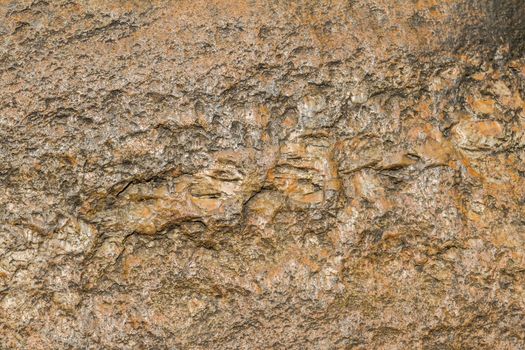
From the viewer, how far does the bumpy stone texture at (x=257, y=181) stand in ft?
3.57

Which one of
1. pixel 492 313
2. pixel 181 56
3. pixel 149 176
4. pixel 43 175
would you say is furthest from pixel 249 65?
pixel 492 313

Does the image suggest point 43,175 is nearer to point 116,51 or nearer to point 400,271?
point 116,51

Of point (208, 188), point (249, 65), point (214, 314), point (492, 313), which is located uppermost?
point (249, 65)

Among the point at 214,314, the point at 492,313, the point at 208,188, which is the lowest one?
the point at 492,313

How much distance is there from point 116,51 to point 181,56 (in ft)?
0.32

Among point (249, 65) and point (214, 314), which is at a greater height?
point (249, 65)

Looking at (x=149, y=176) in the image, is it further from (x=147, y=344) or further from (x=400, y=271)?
(x=400, y=271)

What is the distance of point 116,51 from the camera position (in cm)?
114

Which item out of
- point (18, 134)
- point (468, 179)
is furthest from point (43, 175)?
point (468, 179)

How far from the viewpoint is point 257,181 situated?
1119 mm

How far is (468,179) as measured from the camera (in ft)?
3.66

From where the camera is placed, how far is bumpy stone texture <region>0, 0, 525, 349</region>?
1.09 metres

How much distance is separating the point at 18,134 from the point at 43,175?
0.24 feet

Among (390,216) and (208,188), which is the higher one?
(208,188)
